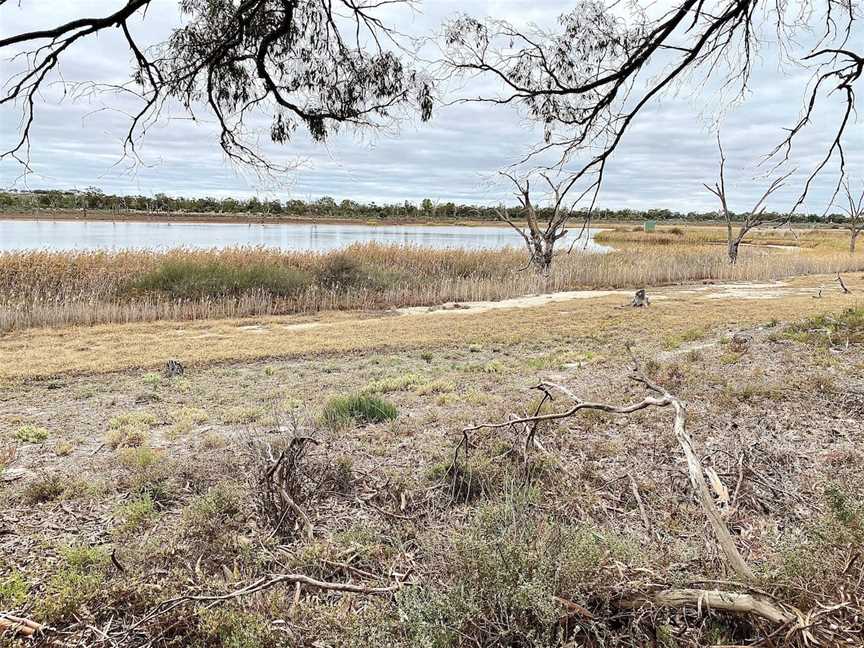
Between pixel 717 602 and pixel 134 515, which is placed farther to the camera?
pixel 134 515

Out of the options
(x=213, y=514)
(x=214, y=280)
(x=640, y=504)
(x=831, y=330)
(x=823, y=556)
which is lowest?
(x=213, y=514)

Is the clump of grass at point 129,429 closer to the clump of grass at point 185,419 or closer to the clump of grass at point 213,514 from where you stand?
the clump of grass at point 185,419

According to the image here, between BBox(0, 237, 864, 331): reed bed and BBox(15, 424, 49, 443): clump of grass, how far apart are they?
26.3ft

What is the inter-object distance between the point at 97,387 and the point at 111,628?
4.97m

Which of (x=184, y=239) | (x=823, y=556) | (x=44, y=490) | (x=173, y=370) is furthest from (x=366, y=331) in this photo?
(x=184, y=239)

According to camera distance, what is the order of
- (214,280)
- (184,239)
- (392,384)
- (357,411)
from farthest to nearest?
(184,239)
(214,280)
(392,384)
(357,411)

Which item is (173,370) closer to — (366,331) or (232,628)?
(366,331)

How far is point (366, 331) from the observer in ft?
34.0

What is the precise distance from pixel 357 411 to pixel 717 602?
10.4 feet

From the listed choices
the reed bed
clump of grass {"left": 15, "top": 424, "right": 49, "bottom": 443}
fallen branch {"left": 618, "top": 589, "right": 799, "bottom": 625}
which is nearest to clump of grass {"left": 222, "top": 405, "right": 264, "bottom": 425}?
clump of grass {"left": 15, "top": 424, "right": 49, "bottom": 443}

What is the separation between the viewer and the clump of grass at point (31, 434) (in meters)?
4.46

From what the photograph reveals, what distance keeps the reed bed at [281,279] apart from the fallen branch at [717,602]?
12.3m

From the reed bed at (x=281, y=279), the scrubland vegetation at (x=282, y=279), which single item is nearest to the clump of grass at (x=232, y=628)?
the scrubland vegetation at (x=282, y=279)

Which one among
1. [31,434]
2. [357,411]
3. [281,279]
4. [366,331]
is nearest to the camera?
[31,434]
